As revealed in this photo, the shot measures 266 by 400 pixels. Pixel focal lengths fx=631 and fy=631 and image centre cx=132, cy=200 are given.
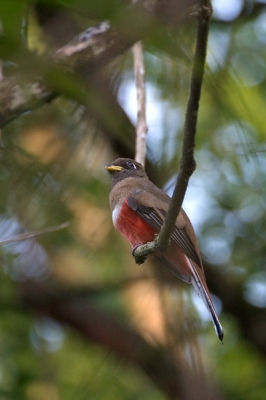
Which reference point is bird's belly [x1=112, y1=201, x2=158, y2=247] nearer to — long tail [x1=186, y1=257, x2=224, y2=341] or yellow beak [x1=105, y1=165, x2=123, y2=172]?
long tail [x1=186, y1=257, x2=224, y2=341]

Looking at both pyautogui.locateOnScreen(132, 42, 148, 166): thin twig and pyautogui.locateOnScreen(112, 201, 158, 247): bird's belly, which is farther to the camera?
pyautogui.locateOnScreen(112, 201, 158, 247): bird's belly

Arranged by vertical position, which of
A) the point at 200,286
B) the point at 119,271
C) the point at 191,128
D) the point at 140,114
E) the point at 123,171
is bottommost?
the point at 119,271

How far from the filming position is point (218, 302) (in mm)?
5172

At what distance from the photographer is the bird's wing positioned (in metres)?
3.61

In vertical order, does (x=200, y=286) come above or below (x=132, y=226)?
below

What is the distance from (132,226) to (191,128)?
7.94 ft

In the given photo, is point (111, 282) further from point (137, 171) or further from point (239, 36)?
point (239, 36)

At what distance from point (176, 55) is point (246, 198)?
4999 millimetres

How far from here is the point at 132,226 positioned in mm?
3977

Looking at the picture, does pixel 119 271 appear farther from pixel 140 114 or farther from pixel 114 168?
pixel 140 114

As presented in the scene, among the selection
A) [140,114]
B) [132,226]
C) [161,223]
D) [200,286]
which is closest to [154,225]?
[161,223]

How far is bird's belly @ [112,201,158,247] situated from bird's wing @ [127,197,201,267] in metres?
0.04

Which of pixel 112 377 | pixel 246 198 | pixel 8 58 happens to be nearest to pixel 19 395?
pixel 112 377

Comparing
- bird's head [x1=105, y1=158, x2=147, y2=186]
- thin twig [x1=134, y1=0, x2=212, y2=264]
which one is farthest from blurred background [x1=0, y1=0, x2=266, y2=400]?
thin twig [x1=134, y1=0, x2=212, y2=264]
